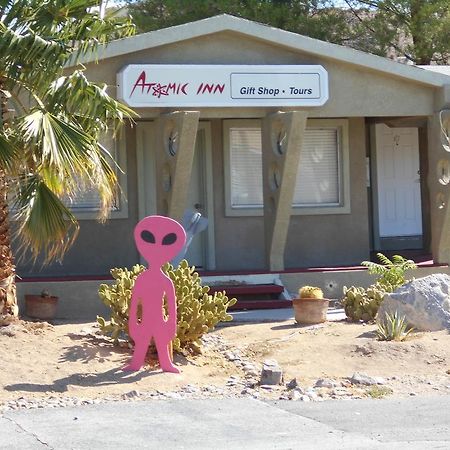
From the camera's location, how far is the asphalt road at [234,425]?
24.9 feet

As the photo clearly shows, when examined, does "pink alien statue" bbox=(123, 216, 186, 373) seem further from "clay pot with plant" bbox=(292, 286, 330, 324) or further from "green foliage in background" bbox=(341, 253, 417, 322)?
"green foliage in background" bbox=(341, 253, 417, 322)

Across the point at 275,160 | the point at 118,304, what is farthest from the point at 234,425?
the point at 275,160

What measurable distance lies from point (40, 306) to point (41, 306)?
13 mm

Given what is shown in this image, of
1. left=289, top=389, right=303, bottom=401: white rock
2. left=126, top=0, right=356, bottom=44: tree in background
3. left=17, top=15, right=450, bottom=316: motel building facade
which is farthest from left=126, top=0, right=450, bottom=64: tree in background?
left=289, top=389, right=303, bottom=401: white rock

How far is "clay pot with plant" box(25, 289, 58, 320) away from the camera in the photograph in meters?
13.2

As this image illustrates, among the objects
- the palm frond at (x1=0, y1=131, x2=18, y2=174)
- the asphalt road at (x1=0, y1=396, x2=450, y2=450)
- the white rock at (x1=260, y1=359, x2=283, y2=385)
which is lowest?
the asphalt road at (x1=0, y1=396, x2=450, y2=450)

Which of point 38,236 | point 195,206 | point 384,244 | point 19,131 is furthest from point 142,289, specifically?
point 384,244

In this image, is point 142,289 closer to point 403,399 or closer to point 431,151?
point 403,399

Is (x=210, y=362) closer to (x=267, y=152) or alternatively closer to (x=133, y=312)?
(x=133, y=312)

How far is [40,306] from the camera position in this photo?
1322cm

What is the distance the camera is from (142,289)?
33.3 ft

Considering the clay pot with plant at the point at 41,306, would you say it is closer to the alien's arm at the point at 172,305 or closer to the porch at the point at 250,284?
the porch at the point at 250,284

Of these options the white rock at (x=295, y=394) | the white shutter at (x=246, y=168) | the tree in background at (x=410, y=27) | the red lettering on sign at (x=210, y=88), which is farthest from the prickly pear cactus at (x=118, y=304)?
the tree in background at (x=410, y=27)

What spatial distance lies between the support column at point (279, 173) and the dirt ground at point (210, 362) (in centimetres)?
271
